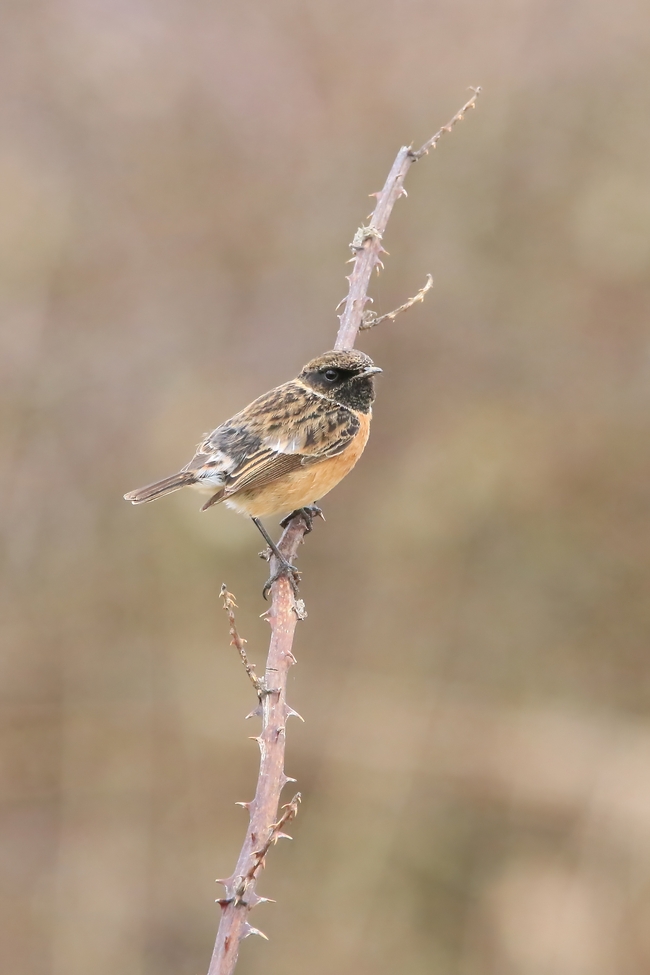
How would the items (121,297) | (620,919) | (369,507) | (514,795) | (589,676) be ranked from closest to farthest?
(620,919) → (514,795) → (589,676) → (369,507) → (121,297)

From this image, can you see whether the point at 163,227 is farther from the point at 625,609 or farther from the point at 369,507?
the point at 625,609

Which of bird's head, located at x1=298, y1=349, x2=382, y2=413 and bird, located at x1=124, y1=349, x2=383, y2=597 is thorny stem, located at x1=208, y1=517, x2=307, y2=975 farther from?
A: bird's head, located at x1=298, y1=349, x2=382, y2=413

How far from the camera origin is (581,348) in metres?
9.55

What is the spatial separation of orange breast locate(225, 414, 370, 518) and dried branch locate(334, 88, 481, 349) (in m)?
0.87

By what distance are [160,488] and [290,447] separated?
771mm

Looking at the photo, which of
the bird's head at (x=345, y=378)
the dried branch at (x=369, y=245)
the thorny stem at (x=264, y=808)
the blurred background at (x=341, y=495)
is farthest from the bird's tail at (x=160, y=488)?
the blurred background at (x=341, y=495)

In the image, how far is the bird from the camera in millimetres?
5422

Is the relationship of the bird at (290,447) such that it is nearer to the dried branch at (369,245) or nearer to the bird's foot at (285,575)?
the dried branch at (369,245)

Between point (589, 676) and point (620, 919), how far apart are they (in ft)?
6.57

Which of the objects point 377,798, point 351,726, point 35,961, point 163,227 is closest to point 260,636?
point 351,726

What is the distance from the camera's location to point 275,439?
561 centimetres

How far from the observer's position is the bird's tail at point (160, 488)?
540 cm

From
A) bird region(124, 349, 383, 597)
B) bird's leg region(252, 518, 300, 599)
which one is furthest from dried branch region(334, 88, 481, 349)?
bird's leg region(252, 518, 300, 599)

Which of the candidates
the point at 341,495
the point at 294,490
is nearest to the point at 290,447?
the point at 294,490
